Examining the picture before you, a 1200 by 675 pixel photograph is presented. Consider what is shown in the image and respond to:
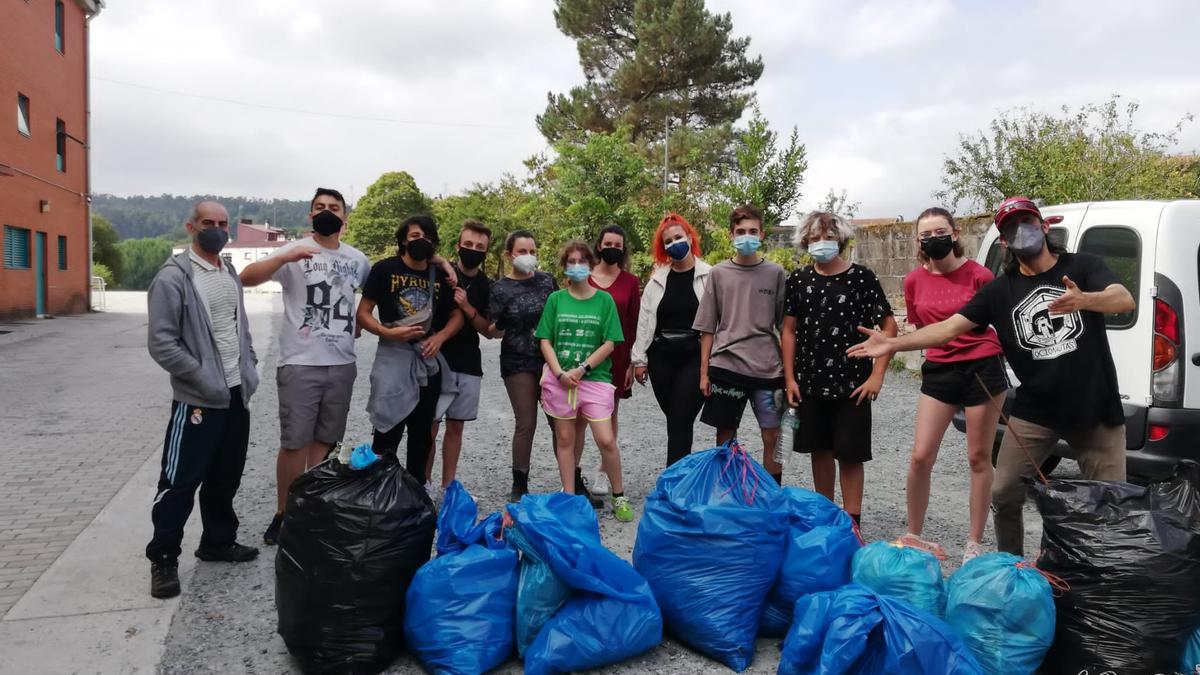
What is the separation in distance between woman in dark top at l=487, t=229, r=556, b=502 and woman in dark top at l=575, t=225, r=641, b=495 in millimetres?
349

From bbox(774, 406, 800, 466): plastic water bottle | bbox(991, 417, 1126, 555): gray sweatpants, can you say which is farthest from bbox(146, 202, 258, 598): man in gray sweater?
bbox(991, 417, 1126, 555): gray sweatpants

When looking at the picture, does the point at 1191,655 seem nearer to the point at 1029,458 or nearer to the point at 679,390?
the point at 1029,458

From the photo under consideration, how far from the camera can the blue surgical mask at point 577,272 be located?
181 inches

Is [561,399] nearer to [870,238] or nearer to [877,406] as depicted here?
[877,406]

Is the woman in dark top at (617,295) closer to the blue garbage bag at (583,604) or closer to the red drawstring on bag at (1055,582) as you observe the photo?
the blue garbage bag at (583,604)

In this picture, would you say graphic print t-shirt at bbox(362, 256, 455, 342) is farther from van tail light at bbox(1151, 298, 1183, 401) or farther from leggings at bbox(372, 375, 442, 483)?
van tail light at bbox(1151, 298, 1183, 401)

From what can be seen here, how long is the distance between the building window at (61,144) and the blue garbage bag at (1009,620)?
25.6 m

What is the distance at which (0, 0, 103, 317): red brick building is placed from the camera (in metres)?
18.3

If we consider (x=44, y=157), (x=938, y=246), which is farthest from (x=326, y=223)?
(x=44, y=157)

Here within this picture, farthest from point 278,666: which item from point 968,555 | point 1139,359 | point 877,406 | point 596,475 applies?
point 877,406

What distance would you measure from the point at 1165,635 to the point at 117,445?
22.9 feet

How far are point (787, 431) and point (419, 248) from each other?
216 cm

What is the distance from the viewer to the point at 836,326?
399 cm

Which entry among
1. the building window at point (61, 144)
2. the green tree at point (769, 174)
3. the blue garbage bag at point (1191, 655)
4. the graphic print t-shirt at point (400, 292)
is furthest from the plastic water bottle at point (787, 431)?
the building window at point (61, 144)
